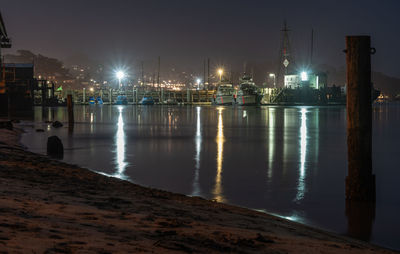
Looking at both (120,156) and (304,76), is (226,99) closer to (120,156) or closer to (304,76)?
(304,76)

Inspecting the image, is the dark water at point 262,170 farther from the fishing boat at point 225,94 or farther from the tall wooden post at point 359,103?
the fishing boat at point 225,94

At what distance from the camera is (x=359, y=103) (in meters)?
9.94

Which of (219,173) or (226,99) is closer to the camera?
(219,173)

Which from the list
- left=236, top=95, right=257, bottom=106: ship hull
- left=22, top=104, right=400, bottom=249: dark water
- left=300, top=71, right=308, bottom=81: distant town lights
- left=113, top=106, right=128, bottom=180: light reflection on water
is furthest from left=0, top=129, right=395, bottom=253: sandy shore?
left=300, top=71, right=308, bottom=81: distant town lights

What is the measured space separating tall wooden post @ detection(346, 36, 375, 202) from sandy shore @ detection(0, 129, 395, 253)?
8.40ft

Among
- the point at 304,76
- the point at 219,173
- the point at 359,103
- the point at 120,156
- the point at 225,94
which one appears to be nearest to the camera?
the point at 359,103

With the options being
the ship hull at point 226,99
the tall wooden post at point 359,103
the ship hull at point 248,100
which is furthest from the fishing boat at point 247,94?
the tall wooden post at point 359,103

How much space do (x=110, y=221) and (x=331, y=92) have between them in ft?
367

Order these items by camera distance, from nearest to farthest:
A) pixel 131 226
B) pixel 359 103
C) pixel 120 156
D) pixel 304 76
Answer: pixel 131 226 < pixel 359 103 < pixel 120 156 < pixel 304 76

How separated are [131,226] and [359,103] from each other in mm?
5731

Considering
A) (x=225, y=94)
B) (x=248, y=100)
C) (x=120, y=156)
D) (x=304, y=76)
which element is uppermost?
(x=304, y=76)

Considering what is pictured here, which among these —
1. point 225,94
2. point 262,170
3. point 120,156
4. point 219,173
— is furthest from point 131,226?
point 225,94

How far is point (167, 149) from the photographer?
72.9 ft

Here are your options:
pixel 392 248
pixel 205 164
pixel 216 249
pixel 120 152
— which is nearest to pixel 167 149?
pixel 120 152
